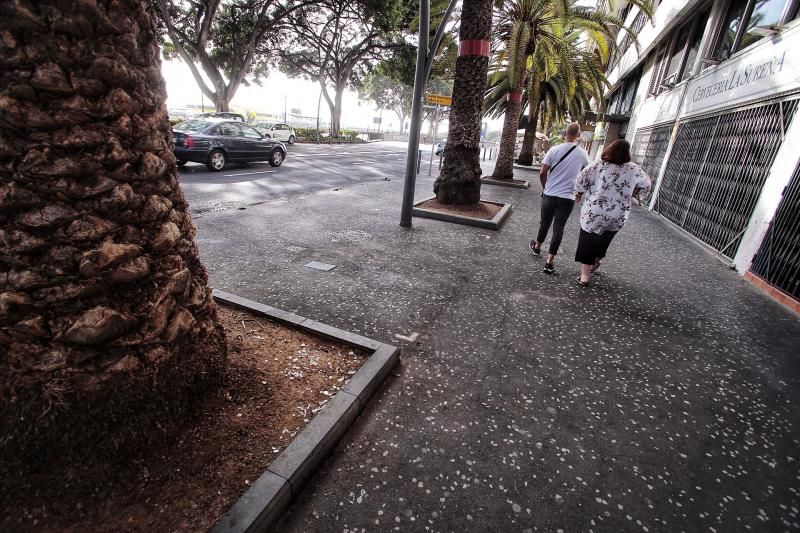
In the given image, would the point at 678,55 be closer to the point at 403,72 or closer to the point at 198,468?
the point at 403,72

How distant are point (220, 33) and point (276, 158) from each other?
40.7ft

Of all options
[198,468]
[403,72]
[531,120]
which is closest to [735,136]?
[198,468]

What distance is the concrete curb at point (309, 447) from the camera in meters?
1.65

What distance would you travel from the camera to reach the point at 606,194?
14.9ft

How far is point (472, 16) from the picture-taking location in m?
7.74

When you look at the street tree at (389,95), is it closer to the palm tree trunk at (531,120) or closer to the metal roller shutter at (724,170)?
the palm tree trunk at (531,120)

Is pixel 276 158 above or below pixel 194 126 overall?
below

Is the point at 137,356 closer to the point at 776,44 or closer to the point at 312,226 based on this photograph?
the point at 312,226

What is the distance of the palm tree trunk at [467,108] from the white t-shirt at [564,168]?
132 inches

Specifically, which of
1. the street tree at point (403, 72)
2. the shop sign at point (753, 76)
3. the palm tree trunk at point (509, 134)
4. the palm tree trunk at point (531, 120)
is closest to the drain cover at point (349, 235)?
the shop sign at point (753, 76)

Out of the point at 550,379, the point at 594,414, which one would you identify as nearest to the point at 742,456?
the point at 594,414

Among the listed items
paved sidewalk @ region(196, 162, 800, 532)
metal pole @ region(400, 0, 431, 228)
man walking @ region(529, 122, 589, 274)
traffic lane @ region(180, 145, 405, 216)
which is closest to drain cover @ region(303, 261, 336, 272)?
paved sidewalk @ region(196, 162, 800, 532)

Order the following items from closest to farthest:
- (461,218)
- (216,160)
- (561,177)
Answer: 1. (561,177)
2. (461,218)
3. (216,160)

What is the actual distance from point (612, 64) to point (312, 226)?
29.5 metres
